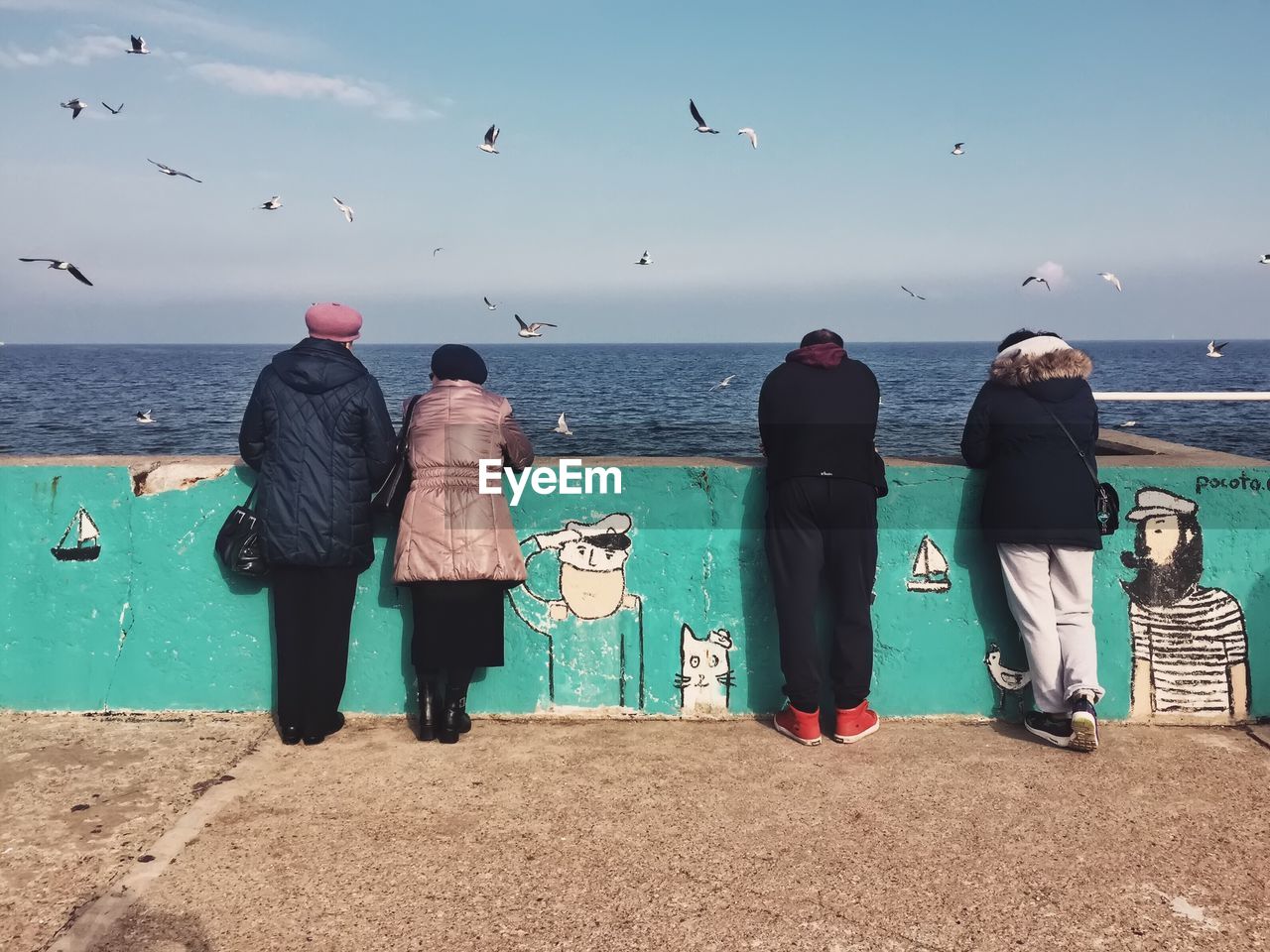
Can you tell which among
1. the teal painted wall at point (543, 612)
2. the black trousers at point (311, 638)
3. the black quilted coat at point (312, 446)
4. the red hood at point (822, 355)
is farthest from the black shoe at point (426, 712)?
the red hood at point (822, 355)

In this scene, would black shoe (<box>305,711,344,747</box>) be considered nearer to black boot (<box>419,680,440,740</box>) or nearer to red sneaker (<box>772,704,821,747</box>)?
black boot (<box>419,680,440,740</box>)

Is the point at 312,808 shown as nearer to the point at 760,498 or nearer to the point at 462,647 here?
the point at 462,647

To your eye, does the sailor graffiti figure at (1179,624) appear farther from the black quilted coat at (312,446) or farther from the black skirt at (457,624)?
the black quilted coat at (312,446)

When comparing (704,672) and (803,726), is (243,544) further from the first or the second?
(803,726)

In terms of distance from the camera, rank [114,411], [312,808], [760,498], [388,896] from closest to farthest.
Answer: [388,896], [312,808], [760,498], [114,411]

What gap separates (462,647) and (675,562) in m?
0.97

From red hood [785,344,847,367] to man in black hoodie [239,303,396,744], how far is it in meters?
1.69

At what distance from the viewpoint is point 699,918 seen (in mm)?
2658

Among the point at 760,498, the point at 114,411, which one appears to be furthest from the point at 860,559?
the point at 114,411

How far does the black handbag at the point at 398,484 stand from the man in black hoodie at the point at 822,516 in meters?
1.44

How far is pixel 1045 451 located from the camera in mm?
3824

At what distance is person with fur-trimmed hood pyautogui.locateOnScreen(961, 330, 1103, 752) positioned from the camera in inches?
150

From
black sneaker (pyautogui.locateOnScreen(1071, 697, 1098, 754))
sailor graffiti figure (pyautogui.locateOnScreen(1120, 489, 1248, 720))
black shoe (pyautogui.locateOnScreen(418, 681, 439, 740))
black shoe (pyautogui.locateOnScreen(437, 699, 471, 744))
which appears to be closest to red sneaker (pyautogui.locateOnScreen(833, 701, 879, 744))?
black sneaker (pyautogui.locateOnScreen(1071, 697, 1098, 754))

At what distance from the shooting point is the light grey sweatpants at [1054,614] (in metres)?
3.88
